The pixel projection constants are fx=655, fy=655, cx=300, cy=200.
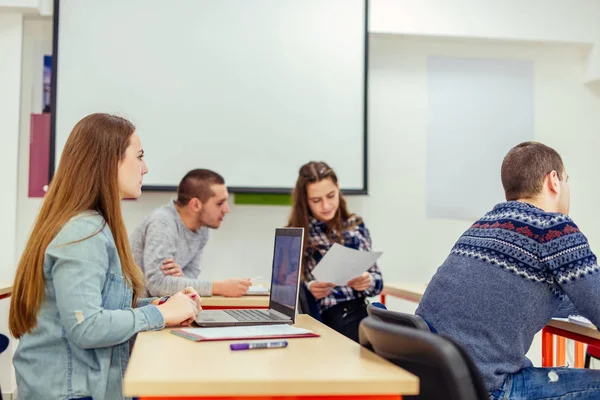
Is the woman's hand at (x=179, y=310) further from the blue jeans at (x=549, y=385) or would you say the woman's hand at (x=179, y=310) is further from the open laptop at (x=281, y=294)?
the blue jeans at (x=549, y=385)

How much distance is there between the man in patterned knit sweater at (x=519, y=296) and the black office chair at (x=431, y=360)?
420 mm

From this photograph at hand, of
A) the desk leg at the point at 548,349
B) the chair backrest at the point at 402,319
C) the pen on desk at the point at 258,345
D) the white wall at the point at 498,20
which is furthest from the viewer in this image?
the white wall at the point at 498,20

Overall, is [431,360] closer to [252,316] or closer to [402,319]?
[402,319]

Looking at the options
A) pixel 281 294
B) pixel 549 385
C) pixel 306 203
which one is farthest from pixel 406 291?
pixel 549 385

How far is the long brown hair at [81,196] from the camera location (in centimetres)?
150

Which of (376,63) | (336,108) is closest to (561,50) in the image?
(376,63)

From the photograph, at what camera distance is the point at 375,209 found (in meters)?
3.84

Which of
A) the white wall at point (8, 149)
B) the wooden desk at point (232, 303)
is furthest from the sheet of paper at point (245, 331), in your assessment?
the white wall at point (8, 149)

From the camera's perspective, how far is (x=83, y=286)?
55.5 inches

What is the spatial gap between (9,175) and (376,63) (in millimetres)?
2117

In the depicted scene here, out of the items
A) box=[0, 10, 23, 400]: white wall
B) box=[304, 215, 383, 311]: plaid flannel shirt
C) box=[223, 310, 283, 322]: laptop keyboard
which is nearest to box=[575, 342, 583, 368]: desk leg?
box=[304, 215, 383, 311]: plaid flannel shirt

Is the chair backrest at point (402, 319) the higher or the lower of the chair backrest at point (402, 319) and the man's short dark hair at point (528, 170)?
the lower

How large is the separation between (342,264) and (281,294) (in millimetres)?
544

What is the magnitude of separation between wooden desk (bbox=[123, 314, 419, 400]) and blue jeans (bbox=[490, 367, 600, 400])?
1.44ft
